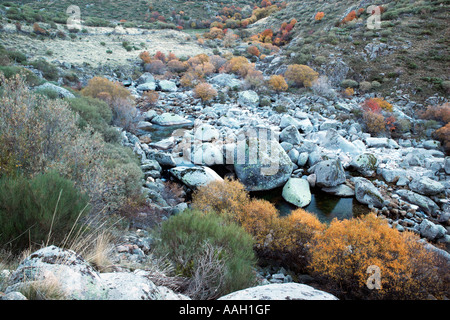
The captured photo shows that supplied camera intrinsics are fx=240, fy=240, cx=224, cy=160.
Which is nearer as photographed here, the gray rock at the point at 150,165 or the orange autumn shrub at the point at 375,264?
the orange autumn shrub at the point at 375,264

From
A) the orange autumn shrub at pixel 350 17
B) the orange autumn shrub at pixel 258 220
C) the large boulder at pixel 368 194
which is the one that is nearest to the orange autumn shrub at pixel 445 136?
the large boulder at pixel 368 194

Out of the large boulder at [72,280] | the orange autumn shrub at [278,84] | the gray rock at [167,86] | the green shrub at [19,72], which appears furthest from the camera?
the gray rock at [167,86]

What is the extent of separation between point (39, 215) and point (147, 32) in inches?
1840

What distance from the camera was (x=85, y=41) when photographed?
3184 centimetres

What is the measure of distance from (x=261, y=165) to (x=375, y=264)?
7286 mm

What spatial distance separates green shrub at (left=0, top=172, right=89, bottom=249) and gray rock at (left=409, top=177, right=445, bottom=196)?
45.7ft

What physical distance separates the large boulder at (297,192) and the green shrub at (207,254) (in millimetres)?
6186

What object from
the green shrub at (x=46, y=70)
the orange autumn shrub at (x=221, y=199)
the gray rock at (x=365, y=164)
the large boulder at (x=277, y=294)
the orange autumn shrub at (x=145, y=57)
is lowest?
the gray rock at (x=365, y=164)

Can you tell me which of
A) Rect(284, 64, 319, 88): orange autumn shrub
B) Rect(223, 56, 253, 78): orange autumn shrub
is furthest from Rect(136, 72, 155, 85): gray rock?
Rect(284, 64, 319, 88): orange autumn shrub

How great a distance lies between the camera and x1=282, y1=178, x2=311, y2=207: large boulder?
11.2 m

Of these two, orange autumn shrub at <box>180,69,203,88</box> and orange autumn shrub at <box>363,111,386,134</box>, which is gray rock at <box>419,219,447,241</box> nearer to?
orange autumn shrub at <box>363,111,386,134</box>

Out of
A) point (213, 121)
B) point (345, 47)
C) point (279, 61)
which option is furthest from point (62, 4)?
point (345, 47)

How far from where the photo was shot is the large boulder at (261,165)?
1216cm

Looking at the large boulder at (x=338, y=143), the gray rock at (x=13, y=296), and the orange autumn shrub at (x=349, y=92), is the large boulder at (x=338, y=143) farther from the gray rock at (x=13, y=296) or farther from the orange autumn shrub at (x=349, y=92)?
the gray rock at (x=13, y=296)
